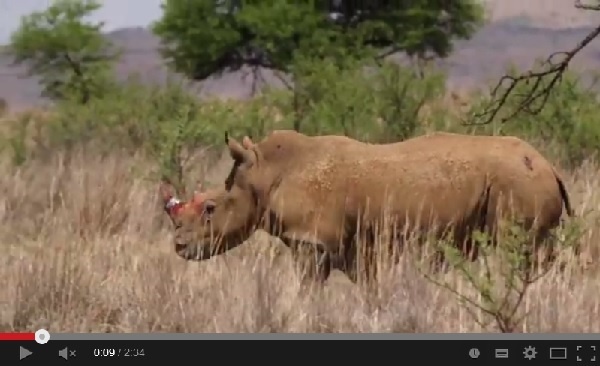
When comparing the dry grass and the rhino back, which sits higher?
the rhino back

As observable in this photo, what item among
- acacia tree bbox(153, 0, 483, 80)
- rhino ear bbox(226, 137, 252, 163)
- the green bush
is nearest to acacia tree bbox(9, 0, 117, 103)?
acacia tree bbox(153, 0, 483, 80)

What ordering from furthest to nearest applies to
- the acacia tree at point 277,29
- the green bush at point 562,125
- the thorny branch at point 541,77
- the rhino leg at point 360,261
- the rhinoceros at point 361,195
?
the acacia tree at point 277,29 → the green bush at point 562,125 → the thorny branch at point 541,77 → the rhinoceros at point 361,195 → the rhino leg at point 360,261

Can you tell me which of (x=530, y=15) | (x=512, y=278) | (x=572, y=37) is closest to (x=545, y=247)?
(x=512, y=278)

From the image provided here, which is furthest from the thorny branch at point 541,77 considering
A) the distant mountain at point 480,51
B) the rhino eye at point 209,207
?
the distant mountain at point 480,51

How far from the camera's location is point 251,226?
27.1 ft

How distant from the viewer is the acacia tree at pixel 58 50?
37.5 metres

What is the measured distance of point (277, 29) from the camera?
34.3 metres

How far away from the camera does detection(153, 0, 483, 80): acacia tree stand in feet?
114

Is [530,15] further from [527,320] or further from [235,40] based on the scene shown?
[527,320]

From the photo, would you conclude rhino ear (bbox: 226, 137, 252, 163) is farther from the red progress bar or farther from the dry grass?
the red progress bar
